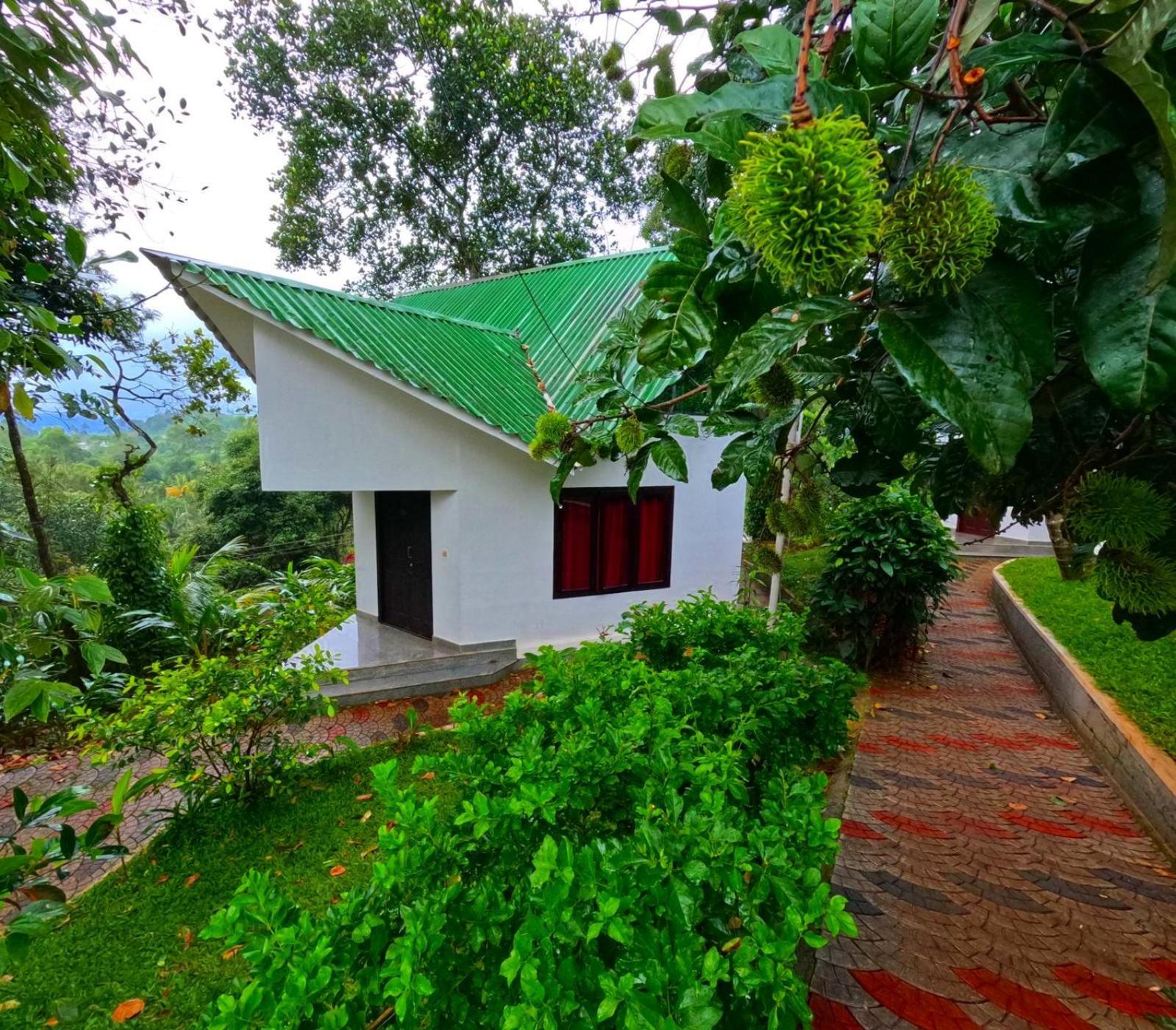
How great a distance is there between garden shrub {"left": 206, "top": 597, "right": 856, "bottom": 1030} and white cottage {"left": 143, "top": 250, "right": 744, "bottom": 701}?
3391mm

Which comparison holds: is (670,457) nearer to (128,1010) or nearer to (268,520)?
(128,1010)

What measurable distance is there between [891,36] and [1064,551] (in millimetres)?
1300

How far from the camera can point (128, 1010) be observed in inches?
95.7

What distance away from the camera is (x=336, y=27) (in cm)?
1121

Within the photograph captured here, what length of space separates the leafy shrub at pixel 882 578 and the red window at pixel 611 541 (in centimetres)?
225

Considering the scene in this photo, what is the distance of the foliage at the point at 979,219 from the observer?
0.66 m

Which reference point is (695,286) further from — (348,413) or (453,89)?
(453,89)

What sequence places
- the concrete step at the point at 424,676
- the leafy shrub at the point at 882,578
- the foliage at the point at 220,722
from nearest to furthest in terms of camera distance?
1. the foliage at the point at 220,722
2. the leafy shrub at the point at 882,578
3. the concrete step at the point at 424,676

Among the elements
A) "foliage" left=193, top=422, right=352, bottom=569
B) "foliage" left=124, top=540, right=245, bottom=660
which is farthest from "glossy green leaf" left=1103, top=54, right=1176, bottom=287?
"foliage" left=193, top=422, right=352, bottom=569

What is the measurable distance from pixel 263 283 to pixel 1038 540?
15.2 m

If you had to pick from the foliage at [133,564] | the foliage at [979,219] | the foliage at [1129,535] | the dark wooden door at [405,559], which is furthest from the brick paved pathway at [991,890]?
the foliage at [133,564]

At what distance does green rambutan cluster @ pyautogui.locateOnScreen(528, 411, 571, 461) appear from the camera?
1594mm

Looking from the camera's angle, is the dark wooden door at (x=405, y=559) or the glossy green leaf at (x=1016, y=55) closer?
the glossy green leaf at (x=1016, y=55)

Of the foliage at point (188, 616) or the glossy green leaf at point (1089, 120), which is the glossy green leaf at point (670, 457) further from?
the foliage at point (188, 616)
